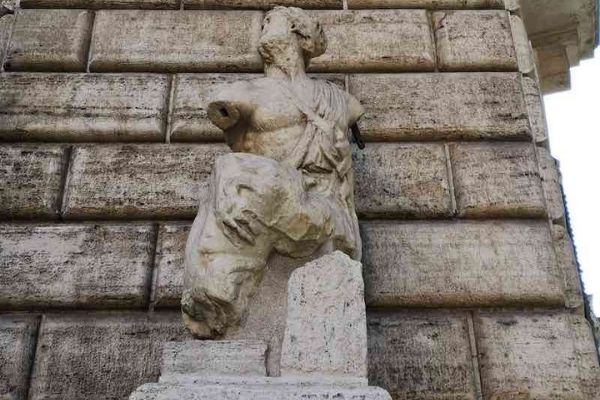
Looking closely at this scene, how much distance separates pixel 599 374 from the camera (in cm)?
354

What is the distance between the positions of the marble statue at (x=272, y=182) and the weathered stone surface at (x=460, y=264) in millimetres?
722

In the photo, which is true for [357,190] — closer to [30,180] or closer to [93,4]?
[30,180]

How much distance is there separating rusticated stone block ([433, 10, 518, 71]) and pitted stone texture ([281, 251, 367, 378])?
98.3 inches

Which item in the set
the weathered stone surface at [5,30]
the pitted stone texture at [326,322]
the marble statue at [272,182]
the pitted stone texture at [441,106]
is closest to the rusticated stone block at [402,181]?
the pitted stone texture at [441,106]

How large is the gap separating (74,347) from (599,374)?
2699 mm

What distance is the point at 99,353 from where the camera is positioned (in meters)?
3.54

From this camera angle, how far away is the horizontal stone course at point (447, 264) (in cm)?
370

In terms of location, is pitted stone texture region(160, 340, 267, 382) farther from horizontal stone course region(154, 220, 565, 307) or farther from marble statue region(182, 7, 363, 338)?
horizontal stone course region(154, 220, 565, 307)

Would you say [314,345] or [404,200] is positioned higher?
[404,200]

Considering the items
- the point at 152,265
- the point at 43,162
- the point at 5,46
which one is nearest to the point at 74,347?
the point at 152,265

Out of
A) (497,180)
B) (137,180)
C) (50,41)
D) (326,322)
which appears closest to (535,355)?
(497,180)

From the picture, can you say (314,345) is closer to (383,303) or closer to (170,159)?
(383,303)

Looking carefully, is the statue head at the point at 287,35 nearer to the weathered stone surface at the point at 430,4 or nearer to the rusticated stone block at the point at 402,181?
the rusticated stone block at the point at 402,181

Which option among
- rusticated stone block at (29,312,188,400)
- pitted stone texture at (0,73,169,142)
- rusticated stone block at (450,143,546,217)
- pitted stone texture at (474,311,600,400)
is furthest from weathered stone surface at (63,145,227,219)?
pitted stone texture at (474,311,600,400)
